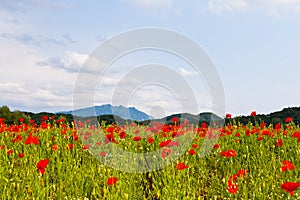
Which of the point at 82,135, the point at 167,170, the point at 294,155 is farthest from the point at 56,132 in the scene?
the point at 294,155

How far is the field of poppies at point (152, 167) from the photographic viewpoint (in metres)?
4.66

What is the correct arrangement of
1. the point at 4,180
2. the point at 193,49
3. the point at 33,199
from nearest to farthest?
the point at 33,199
the point at 4,180
the point at 193,49

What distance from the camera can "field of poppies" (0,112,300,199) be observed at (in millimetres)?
4660

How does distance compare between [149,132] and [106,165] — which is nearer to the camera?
[106,165]

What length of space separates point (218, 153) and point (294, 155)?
1308mm

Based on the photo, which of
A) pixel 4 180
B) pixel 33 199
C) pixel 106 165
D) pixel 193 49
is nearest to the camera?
pixel 33 199

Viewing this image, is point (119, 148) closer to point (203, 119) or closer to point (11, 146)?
point (11, 146)

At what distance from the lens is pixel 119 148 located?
666cm

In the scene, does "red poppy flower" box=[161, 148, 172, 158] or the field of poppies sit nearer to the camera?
the field of poppies

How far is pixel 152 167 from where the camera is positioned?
5.88m

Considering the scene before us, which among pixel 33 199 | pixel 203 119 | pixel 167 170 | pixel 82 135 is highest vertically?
pixel 203 119

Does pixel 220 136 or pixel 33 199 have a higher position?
pixel 220 136

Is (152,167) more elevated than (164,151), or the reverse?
(164,151)

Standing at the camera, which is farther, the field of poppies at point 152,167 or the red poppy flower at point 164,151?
the red poppy flower at point 164,151
